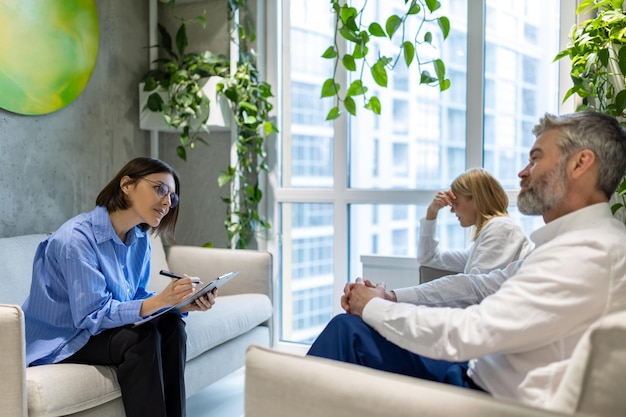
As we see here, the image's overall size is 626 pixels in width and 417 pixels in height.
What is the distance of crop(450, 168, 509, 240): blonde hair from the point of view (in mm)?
2818

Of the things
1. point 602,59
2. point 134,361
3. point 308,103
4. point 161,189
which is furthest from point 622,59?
point 134,361

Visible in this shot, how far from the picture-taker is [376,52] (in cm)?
354

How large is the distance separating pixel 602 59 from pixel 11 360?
8.08 ft

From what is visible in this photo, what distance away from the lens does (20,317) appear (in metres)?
1.77

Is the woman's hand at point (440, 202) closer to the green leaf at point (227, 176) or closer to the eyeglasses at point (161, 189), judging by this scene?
the green leaf at point (227, 176)

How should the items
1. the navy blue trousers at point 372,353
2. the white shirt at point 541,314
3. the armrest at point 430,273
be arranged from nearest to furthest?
the white shirt at point 541,314 → the navy blue trousers at point 372,353 → the armrest at point 430,273

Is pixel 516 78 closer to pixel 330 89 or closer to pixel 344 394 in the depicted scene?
pixel 330 89

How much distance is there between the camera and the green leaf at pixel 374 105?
3318mm

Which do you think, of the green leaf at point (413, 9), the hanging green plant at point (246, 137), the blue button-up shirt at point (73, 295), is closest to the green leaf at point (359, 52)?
the green leaf at point (413, 9)

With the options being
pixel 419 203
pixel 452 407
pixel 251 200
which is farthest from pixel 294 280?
pixel 452 407

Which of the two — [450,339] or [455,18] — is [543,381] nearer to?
[450,339]

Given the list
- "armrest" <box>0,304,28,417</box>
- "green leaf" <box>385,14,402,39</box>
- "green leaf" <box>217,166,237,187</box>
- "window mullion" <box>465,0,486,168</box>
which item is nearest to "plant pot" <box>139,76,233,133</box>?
"green leaf" <box>217,166,237,187</box>

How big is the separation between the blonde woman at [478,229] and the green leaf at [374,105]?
62 centimetres

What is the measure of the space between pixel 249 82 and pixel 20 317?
6.98 feet
